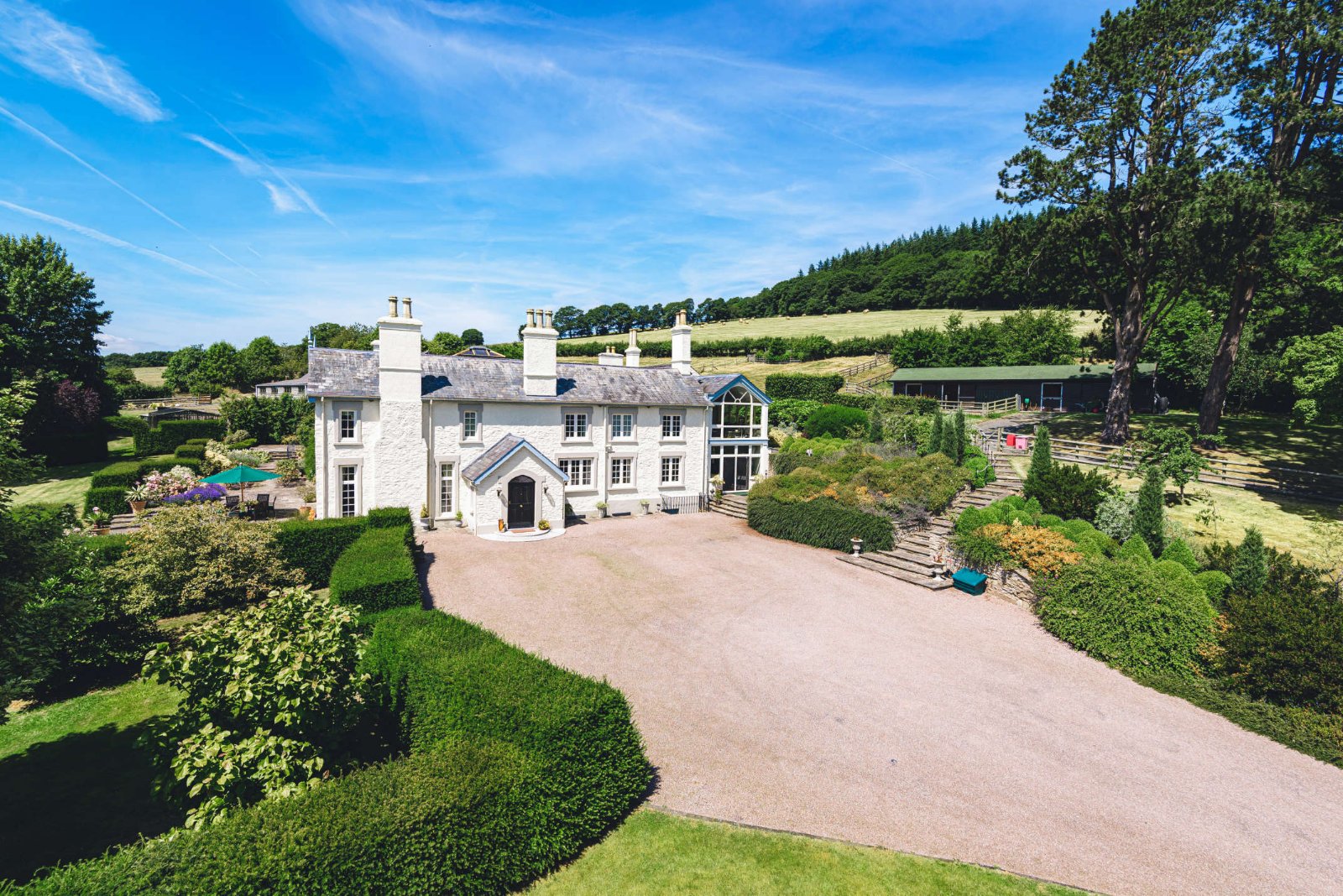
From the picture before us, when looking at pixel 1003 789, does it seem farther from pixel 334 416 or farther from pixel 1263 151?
pixel 1263 151

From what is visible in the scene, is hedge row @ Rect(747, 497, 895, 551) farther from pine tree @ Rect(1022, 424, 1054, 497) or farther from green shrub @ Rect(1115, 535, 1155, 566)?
green shrub @ Rect(1115, 535, 1155, 566)

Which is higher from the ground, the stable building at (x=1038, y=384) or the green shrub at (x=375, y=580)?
the stable building at (x=1038, y=384)

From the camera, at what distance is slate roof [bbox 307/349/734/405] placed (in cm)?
2352

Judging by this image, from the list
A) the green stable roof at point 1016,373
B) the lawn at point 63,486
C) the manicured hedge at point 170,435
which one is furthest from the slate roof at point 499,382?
the green stable roof at point 1016,373

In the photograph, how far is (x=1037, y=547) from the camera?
17594mm

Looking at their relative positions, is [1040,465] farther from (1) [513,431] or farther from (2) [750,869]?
(1) [513,431]

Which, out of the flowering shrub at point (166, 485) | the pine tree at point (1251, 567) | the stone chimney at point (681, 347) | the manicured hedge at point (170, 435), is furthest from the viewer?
the manicured hedge at point (170, 435)

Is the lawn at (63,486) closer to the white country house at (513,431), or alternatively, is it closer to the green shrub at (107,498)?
the green shrub at (107,498)

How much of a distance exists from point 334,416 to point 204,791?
17752 mm

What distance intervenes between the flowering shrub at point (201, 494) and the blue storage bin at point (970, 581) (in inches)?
1023

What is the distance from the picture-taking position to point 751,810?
8562mm

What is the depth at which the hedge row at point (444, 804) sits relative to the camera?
17.5 ft

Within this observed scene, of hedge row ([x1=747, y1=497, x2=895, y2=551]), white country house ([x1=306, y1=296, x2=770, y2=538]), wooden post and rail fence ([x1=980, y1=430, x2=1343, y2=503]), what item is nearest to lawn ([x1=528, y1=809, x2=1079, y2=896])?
hedge row ([x1=747, y1=497, x2=895, y2=551])

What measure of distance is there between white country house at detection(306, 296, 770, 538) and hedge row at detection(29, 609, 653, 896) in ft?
51.1
